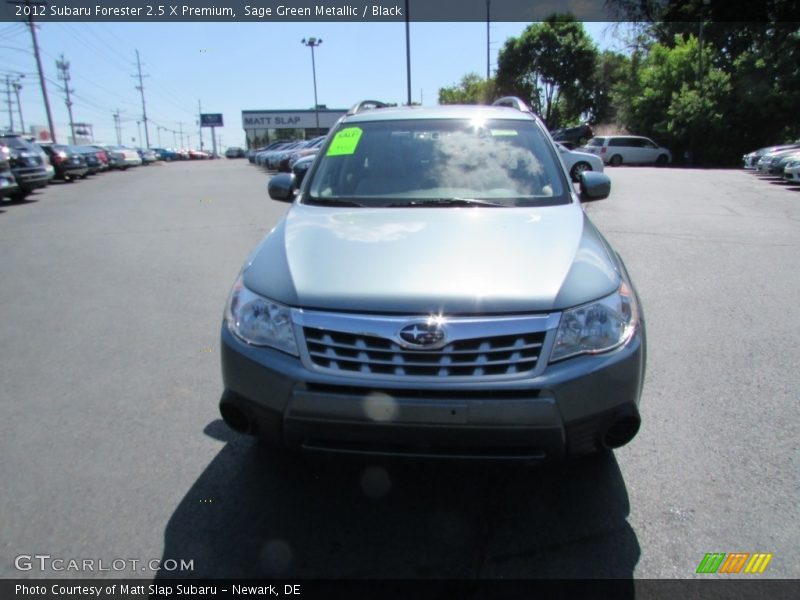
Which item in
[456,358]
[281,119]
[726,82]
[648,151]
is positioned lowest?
[648,151]

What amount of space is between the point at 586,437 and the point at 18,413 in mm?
3341

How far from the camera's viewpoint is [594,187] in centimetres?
433

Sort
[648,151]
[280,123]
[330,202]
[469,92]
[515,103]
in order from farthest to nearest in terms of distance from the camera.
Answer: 1. [280,123]
2. [469,92]
3. [648,151]
4. [515,103]
5. [330,202]

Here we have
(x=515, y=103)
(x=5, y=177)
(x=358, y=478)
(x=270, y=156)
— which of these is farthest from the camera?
(x=270, y=156)

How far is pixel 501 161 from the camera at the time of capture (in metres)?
3.84

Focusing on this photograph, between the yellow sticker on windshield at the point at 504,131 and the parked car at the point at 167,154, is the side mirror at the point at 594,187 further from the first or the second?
the parked car at the point at 167,154

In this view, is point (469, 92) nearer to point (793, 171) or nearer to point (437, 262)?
point (793, 171)

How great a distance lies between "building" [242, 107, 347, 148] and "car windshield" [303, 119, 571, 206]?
79.1m

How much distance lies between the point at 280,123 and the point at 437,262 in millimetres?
83578

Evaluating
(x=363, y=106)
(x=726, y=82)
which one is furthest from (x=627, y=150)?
(x=363, y=106)

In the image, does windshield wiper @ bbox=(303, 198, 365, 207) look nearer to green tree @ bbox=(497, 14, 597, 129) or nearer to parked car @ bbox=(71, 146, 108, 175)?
parked car @ bbox=(71, 146, 108, 175)

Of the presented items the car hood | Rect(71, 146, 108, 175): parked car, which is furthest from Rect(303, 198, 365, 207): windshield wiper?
Rect(71, 146, 108, 175): parked car

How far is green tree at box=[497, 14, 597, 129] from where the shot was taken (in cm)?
4966

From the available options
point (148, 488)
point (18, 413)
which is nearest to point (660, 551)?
point (148, 488)
